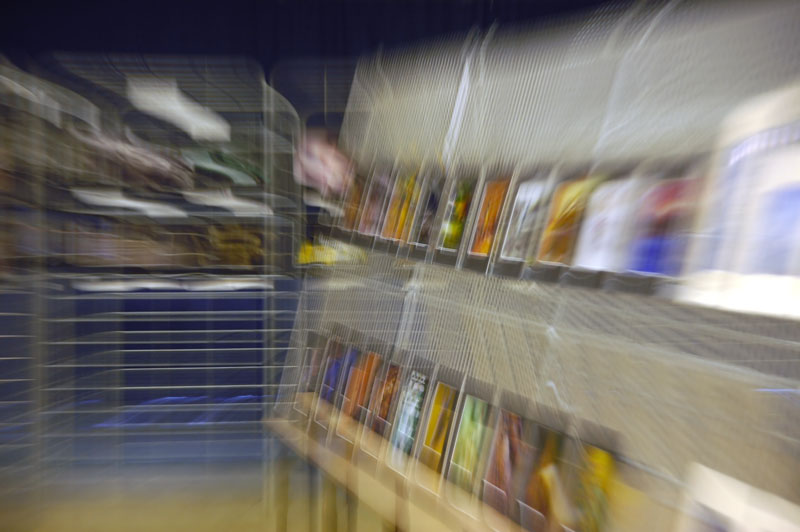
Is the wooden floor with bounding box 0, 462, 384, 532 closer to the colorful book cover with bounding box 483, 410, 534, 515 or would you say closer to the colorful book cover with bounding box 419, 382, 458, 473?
the colorful book cover with bounding box 419, 382, 458, 473

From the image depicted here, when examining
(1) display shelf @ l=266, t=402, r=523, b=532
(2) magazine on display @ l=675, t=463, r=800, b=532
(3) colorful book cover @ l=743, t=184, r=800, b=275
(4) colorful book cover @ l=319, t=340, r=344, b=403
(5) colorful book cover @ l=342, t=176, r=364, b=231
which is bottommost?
(1) display shelf @ l=266, t=402, r=523, b=532

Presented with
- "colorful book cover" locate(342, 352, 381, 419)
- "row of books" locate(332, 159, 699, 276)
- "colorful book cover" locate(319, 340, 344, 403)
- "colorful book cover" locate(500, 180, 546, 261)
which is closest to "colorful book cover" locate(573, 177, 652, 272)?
"row of books" locate(332, 159, 699, 276)

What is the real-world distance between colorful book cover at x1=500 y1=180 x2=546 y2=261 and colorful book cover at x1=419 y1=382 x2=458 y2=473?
0.37 metres

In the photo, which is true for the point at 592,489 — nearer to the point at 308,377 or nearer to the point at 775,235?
the point at 775,235

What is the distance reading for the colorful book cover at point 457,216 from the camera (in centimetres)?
171

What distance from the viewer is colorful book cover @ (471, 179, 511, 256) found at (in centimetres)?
158

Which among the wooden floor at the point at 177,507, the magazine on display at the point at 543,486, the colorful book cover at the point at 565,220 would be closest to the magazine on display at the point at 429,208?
the colorful book cover at the point at 565,220

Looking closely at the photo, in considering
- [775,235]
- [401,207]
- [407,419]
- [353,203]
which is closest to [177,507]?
[407,419]

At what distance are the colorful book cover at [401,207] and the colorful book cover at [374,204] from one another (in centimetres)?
6

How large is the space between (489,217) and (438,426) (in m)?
0.51

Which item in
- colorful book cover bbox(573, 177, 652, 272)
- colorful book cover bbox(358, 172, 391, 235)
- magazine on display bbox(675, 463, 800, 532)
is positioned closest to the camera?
magazine on display bbox(675, 463, 800, 532)

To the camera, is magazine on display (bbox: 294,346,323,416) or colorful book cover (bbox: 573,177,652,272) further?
magazine on display (bbox: 294,346,323,416)

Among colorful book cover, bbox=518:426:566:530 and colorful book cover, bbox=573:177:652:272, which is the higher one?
colorful book cover, bbox=573:177:652:272

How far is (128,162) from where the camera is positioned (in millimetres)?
2389
